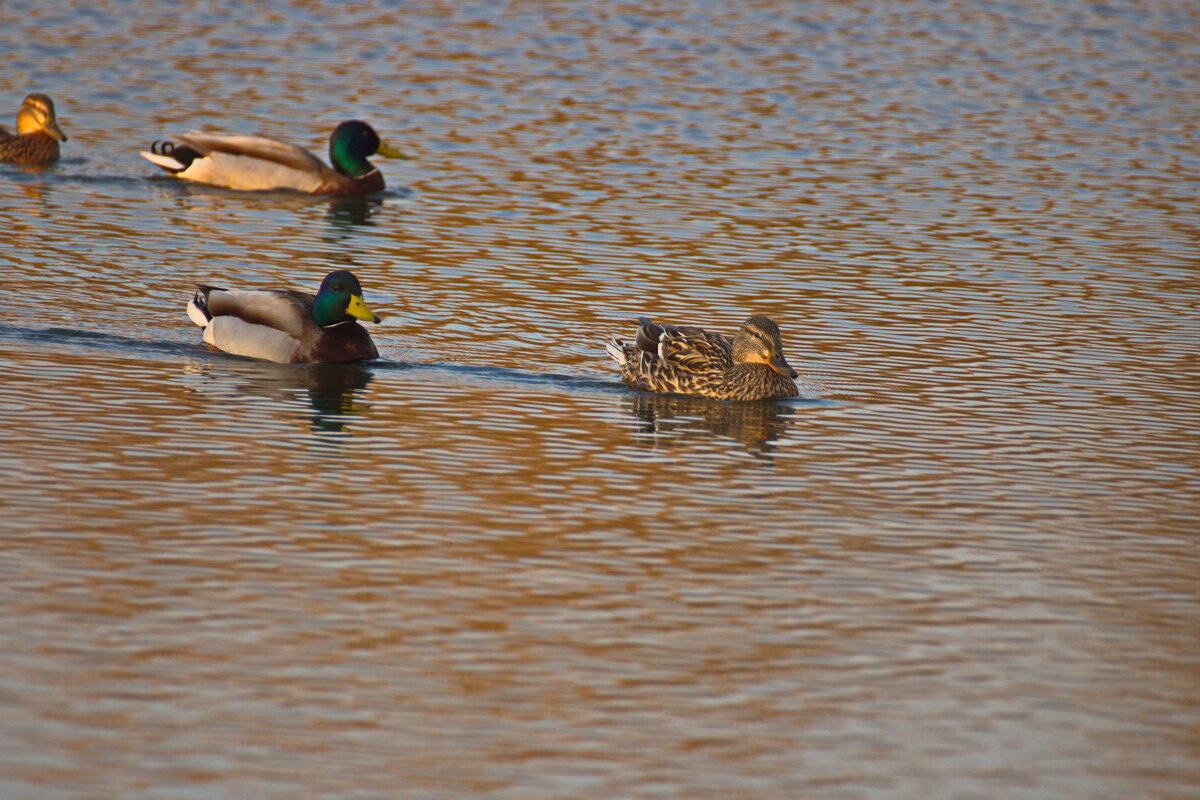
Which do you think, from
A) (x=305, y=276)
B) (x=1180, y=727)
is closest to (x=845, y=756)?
(x=1180, y=727)

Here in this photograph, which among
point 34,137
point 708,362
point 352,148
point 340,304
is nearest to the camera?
point 708,362

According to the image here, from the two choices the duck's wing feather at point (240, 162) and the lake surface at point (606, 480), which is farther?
the duck's wing feather at point (240, 162)

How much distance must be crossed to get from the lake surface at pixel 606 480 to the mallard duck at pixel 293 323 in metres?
0.23

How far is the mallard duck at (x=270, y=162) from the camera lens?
68.8 ft

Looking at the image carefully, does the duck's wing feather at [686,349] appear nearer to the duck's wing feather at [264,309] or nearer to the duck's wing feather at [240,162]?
the duck's wing feather at [264,309]

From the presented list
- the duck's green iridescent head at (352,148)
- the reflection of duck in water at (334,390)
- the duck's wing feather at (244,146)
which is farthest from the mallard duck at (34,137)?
the reflection of duck in water at (334,390)

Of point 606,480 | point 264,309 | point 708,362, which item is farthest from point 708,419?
point 264,309

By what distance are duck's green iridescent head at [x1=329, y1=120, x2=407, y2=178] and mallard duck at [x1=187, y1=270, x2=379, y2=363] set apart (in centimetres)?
765

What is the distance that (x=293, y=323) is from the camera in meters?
13.8

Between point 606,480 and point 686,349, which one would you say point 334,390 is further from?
point 606,480

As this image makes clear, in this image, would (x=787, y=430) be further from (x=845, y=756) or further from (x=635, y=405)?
(x=845, y=756)

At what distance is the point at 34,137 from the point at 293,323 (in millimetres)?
8712

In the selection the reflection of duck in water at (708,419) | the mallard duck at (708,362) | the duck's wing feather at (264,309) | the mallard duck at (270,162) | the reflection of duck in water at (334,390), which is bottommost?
the reflection of duck in water at (708,419)

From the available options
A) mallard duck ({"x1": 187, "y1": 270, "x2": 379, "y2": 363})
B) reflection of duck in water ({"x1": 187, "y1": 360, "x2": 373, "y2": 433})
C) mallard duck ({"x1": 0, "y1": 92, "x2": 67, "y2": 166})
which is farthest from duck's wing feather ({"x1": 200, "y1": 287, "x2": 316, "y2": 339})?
mallard duck ({"x1": 0, "y1": 92, "x2": 67, "y2": 166})
